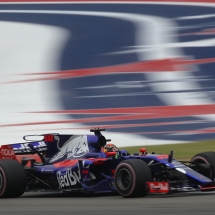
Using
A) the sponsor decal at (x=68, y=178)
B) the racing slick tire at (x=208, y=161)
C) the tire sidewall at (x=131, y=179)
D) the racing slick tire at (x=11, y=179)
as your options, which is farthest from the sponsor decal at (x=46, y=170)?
the racing slick tire at (x=208, y=161)

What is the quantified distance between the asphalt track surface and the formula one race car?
0.56ft

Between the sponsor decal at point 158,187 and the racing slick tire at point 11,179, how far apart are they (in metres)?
2.13

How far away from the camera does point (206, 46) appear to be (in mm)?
28906

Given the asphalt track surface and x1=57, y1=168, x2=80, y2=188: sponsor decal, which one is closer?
the asphalt track surface

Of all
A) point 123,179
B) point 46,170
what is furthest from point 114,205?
point 46,170

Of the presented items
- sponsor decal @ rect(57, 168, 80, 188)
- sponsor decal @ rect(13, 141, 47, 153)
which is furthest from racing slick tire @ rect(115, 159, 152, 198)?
sponsor decal @ rect(13, 141, 47, 153)

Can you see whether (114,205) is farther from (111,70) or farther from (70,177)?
(111,70)

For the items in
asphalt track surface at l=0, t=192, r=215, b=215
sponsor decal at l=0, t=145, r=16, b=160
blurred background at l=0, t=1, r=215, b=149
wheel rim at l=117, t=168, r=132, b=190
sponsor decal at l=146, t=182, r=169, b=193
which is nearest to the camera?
asphalt track surface at l=0, t=192, r=215, b=215

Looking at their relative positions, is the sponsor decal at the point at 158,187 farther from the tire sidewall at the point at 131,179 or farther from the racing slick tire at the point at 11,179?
the racing slick tire at the point at 11,179

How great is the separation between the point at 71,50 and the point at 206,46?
591 cm

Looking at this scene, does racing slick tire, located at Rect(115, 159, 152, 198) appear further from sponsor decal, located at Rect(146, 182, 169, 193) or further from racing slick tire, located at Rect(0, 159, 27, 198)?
racing slick tire, located at Rect(0, 159, 27, 198)

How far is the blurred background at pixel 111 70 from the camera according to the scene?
2252cm

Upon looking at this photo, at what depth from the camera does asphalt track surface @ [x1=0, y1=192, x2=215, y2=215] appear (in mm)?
7334

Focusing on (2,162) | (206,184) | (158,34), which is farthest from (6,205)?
(158,34)
